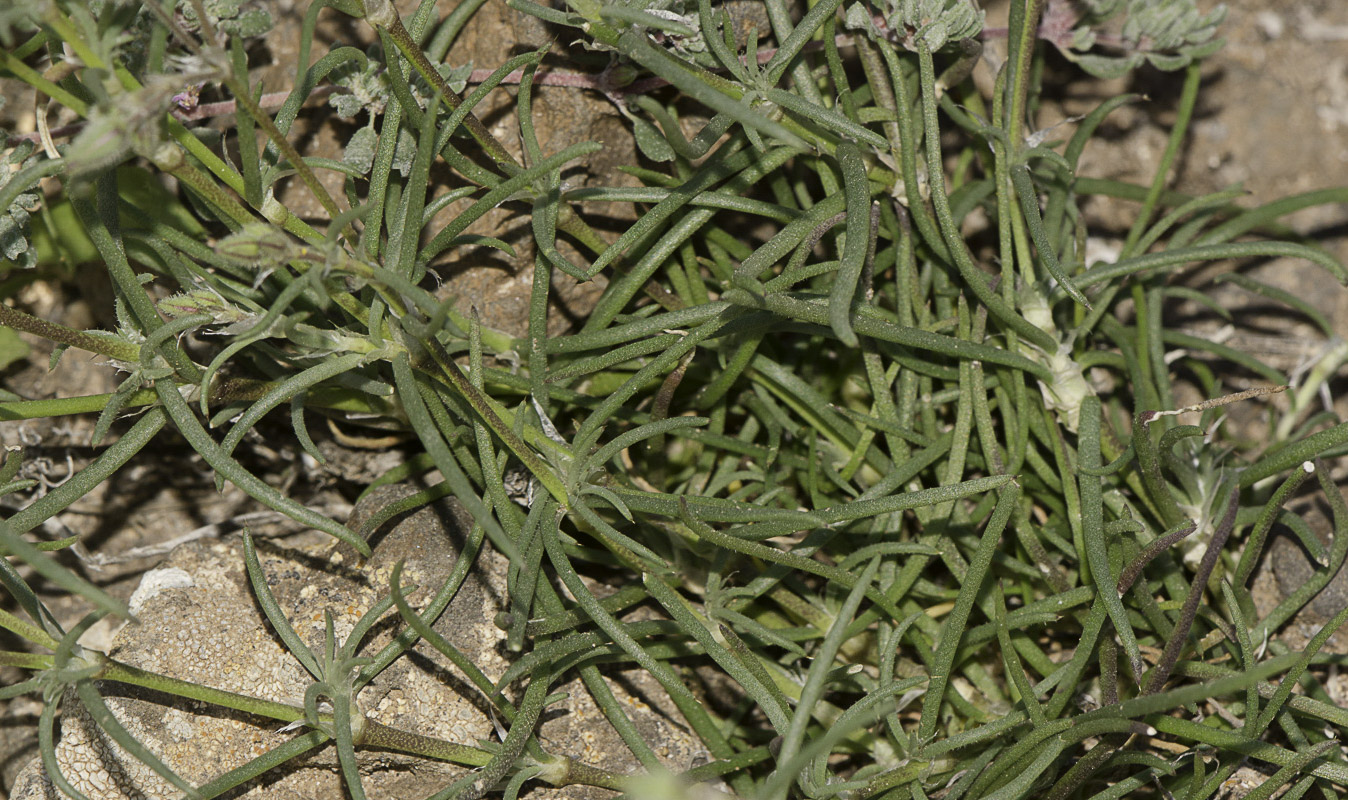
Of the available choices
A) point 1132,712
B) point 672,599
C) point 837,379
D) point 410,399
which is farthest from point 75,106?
point 1132,712

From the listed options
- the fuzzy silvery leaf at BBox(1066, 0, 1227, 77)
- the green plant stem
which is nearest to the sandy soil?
the fuzzy silvery leaf at BBox(1066, 0, 1227, 77)

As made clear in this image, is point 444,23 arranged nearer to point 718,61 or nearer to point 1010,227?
point 718,61

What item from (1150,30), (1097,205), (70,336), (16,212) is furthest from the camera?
(1097,205)

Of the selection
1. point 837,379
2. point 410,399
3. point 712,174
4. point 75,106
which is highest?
point 75,106

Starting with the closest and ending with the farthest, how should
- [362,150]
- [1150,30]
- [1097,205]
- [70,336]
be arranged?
1. [70,336]
2. [362,150]
3. [1150,30]
4. [1097,205]

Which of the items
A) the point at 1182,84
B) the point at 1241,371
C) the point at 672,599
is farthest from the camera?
the point at 1182,84

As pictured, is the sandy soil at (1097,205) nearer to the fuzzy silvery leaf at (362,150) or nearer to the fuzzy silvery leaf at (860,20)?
the fuzzy silvery leaf at (362,150)

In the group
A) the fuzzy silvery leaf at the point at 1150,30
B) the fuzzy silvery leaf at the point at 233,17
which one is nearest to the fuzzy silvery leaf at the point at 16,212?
the fuzzy silvery leaf at the point at 233,17

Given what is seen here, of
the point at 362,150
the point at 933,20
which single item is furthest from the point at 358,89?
the point at 933,20

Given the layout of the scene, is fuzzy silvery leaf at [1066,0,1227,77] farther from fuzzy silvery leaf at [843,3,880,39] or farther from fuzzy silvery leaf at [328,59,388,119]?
fuzzy silvery leaf at [328,59,388,119]

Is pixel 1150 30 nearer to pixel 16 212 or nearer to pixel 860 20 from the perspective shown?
pixel 860 20

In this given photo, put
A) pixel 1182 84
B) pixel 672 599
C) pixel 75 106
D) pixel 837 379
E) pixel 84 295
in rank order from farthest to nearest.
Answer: pixel 1182 84 < pixel 84 295 < pixel 837 379 < pixel 672 599 < pixel 75 106
